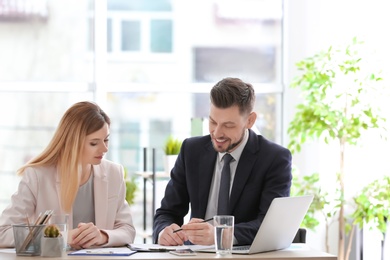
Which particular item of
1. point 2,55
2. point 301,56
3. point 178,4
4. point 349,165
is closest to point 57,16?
point 2,55

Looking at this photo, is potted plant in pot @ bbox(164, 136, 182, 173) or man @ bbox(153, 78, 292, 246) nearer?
man @ bbox(153, 78, 292, 246)

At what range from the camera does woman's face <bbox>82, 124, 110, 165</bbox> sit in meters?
3.66

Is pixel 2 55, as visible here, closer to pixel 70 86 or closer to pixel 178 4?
pixel 70 86

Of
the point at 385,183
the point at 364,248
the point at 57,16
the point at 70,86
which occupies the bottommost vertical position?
the point at 364,248

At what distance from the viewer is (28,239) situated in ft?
10.2

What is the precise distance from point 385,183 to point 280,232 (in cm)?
294

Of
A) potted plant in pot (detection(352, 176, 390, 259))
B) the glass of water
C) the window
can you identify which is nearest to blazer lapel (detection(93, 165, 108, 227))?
the glass of water

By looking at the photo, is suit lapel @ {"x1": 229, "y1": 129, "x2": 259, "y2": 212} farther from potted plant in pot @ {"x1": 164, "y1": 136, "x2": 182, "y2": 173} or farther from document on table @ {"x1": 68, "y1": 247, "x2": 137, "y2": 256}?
potted plant in pot @ {"x1": 164, "y1": 136, "x2": 182, "y2": 173}

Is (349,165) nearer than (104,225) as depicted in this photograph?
No

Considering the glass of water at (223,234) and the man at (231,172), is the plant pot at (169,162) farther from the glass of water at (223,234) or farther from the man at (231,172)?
the glass of water at (223,234)

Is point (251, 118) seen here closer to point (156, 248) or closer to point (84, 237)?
point (156, 248)

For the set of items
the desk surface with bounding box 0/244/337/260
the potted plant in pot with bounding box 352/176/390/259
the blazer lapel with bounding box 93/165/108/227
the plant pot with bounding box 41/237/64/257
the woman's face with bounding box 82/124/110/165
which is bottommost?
the potted plant in pot with bounding box 352/176/390/259

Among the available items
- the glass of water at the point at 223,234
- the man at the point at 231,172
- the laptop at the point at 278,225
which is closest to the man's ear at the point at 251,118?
the man at the point at 231,172

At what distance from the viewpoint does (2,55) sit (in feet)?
21.6
